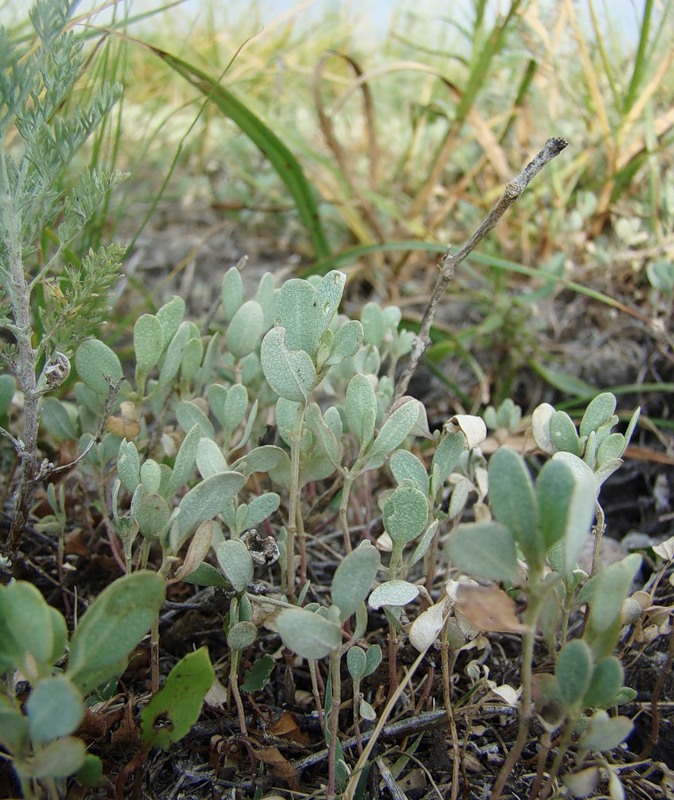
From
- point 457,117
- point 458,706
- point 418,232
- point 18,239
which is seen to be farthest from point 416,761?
point 457,117

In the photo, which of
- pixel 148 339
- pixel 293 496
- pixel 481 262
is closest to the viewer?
pixel 293 496

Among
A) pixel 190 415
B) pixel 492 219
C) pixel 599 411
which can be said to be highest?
pixel 492 219

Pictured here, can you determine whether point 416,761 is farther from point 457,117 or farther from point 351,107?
point 351,107

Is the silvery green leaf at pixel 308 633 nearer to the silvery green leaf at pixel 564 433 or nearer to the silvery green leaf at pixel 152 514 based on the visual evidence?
the silvery green leaf at pixel 152 514

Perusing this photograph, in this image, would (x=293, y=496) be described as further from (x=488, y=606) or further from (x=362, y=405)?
(x=488, y=606)

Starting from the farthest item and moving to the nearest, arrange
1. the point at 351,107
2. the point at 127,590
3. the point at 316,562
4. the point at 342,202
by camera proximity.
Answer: the point at 351,107 → the point at 342,202 → the point at 316,562 → the point at 127,590

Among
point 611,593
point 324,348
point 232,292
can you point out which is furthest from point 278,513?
point 611,593

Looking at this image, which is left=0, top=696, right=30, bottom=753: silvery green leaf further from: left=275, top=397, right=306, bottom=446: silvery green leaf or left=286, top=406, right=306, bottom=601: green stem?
left=275, top=397, right=306, bottom=446: silvery green leaf
